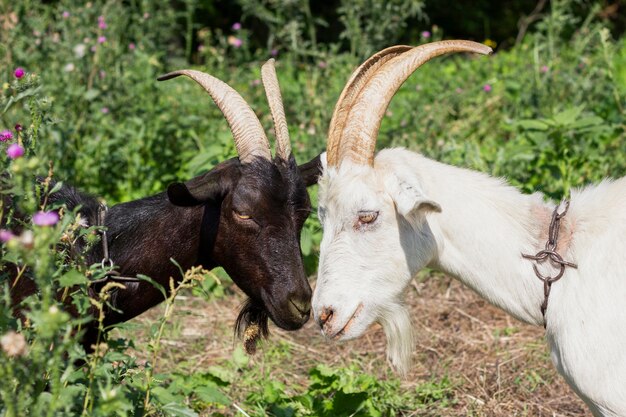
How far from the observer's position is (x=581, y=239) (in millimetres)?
2766

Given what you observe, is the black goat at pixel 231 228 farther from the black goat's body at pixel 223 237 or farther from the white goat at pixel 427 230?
the white goat at pixel 427 230

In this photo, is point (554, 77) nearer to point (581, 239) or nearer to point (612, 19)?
point (581, 239)

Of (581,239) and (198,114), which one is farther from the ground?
(581,239)

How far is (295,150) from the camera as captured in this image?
569 cm

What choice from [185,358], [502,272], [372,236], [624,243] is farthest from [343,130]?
[185,358]

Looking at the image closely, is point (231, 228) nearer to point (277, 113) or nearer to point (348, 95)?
point (277, 113)

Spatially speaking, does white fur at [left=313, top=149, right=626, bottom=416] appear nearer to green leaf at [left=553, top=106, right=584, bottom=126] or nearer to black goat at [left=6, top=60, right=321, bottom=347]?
black goat at [left=6, top=60, right=321, bottom=347]

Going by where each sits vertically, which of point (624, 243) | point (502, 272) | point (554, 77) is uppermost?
point (624, 243)

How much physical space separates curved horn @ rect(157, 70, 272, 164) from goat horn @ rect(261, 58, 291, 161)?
0.20 ft

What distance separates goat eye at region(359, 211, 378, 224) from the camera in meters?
2.81

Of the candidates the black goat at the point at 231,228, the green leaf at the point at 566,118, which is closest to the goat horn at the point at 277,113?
the black goat at the point at 231,228

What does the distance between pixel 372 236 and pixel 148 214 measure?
1.08 metres

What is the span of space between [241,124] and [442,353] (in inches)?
68.4

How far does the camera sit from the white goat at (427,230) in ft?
9.04
